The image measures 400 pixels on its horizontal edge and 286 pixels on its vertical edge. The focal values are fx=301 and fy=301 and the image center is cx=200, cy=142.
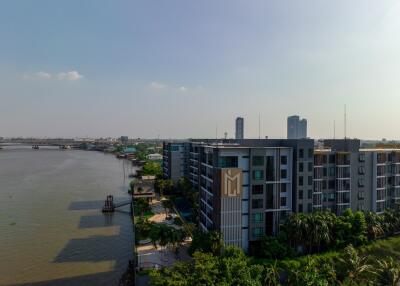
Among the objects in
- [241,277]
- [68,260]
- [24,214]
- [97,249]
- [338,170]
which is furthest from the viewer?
[24,214]

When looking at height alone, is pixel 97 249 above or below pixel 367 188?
below

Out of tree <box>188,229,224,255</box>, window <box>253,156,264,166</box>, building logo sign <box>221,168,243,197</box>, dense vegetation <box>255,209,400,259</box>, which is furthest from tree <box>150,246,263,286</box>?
window <box>253,156,264,166</box>

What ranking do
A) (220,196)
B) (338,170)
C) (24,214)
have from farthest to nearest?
(24,214)
(338,170)
(220,196)

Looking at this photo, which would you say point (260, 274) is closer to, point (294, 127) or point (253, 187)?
point (253, 187)

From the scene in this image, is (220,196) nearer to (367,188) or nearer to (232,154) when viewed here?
(232,154)

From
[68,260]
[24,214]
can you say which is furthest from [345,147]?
[24,214]

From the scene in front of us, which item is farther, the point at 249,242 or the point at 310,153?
the point at 310,153

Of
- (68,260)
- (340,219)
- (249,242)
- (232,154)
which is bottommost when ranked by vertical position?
(68,260)

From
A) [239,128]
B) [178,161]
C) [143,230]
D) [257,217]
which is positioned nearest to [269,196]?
[257,217]
